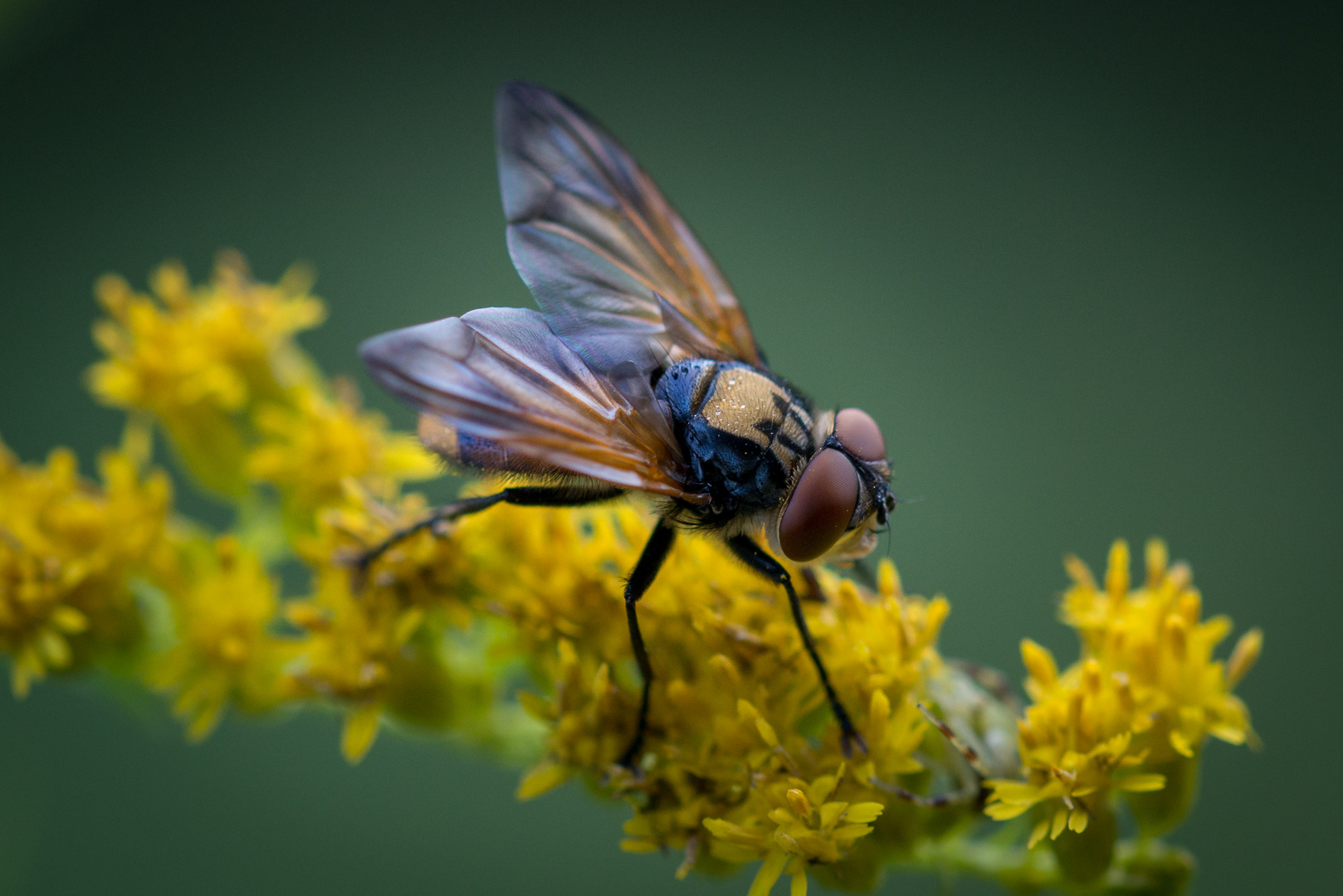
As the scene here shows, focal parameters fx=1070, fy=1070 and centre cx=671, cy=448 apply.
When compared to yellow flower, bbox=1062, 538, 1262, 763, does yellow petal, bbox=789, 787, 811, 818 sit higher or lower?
lower

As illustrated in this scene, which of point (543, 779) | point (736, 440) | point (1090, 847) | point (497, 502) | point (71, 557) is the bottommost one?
point (71, 557)

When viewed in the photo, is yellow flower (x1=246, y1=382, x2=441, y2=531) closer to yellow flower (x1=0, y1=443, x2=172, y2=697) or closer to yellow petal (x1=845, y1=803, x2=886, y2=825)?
yellow flower (x1=0, y1=443, x2=172, y2=697)

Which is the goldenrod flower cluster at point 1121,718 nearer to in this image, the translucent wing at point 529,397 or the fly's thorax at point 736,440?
the fly's thorax at point 736,440

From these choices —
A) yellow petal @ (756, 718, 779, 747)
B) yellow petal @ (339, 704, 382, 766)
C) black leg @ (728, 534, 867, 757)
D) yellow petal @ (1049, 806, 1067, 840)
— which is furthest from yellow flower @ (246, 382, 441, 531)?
yellow petal @ (1049, 806, 1067, 840)

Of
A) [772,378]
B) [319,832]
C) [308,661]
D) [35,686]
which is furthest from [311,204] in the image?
[772,378]

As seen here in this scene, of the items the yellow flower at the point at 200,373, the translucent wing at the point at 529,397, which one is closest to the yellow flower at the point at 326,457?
the yellow flower at the point at 200,373

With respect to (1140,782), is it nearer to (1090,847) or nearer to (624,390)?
(1090,847)

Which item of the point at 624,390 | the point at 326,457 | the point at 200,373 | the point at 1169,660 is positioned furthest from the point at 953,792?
the point at 200,373
